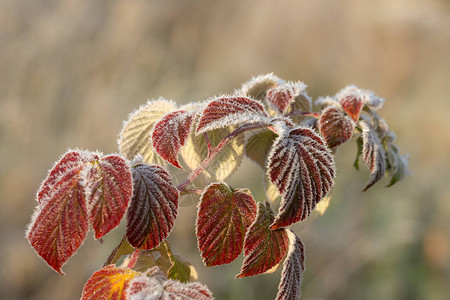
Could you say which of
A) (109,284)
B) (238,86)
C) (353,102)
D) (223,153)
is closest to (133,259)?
(109,284)

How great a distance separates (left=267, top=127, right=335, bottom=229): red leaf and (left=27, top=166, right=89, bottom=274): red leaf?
265 millimetres

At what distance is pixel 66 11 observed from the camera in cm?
434

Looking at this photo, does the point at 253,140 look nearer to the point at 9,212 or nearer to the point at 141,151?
the point at 141,151

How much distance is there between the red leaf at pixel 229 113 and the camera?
2.21ft

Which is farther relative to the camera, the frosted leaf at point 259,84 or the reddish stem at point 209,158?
the frosted leaf at point 259,84

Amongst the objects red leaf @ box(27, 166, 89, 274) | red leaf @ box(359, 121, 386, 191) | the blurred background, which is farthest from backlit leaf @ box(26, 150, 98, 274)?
the blurred background

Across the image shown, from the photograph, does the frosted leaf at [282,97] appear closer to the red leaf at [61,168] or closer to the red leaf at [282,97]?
the red leaf at [282,97]

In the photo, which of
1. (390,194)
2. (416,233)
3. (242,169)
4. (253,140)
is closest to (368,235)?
(416,233)

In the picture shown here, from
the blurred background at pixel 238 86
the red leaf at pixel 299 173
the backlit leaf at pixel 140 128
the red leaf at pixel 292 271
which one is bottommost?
the red leaf at pixel 292 271

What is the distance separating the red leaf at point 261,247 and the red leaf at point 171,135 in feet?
0.52

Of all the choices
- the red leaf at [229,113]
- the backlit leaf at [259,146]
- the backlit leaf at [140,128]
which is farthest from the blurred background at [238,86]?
the red leaf at [229,113]

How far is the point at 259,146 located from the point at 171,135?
292 mm

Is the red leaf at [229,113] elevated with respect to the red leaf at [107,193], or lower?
elevated

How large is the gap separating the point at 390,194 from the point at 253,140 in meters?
2.87
